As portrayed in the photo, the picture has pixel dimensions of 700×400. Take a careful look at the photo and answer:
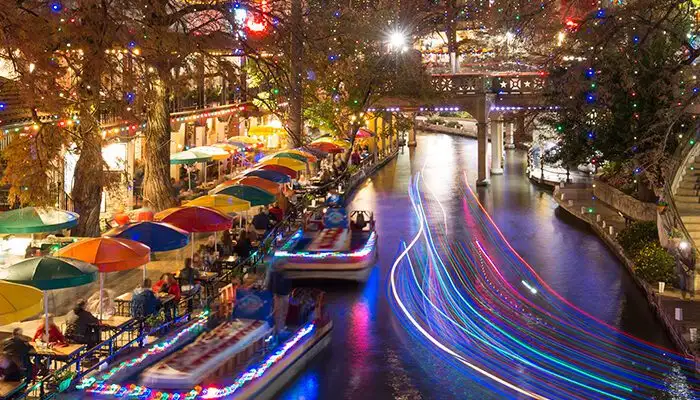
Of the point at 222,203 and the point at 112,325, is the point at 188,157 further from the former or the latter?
the point at 112,325

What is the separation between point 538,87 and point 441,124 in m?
55.0

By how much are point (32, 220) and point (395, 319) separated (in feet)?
30.1

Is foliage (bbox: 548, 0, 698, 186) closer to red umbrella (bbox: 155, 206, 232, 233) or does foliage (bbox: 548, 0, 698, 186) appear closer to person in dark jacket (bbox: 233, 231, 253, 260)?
person in dark jacket (bbox: 233, 231, 253, 260)

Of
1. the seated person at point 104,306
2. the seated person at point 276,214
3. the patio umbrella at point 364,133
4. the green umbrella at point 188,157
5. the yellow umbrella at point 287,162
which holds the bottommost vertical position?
the seated person at point 104,306

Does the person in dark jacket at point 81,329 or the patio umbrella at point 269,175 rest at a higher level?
the patio umbrella at point 269,175

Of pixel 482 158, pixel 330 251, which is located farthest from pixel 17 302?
pixel 482 158

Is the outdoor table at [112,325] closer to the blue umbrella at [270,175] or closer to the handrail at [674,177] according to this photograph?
the handrail at [674,177]

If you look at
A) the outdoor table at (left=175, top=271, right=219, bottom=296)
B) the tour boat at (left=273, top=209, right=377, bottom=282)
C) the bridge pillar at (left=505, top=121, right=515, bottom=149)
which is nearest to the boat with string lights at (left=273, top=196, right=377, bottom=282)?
the tour boat at (left=273, top=209, right=377, bottom=282)

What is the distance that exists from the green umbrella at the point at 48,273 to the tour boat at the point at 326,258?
37.1ft

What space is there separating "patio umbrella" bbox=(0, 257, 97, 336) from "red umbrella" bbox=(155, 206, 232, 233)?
680 cm

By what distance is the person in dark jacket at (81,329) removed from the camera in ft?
58.6

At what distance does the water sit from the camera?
20.0 metres

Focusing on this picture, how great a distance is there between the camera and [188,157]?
3922 cm

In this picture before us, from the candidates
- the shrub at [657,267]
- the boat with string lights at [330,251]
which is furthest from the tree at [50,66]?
the shrub at [657,267]
